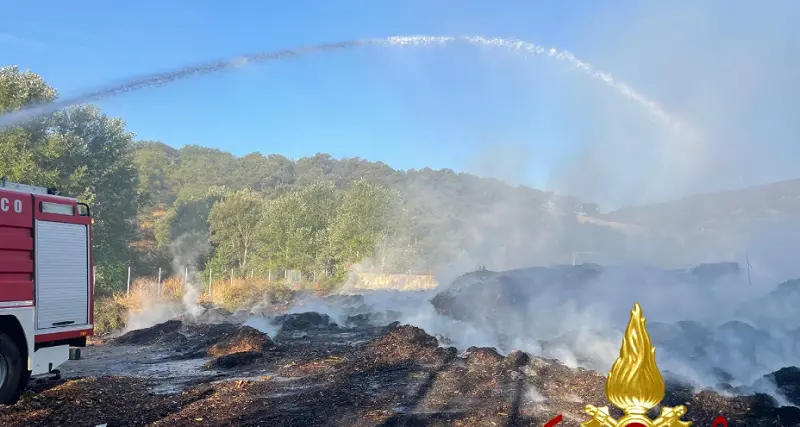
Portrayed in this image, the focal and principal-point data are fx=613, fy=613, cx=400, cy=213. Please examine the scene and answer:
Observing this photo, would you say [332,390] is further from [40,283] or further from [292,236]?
[292,236]

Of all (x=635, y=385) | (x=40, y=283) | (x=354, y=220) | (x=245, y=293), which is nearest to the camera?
(x=635, y=385)

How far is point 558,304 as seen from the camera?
16.2 metres

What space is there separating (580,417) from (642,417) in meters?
6.45

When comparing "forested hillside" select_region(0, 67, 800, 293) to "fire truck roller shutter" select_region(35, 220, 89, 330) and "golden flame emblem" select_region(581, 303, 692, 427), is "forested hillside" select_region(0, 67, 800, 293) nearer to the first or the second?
"fire truck roller shutter" select_region(35, 220, 89, 330)

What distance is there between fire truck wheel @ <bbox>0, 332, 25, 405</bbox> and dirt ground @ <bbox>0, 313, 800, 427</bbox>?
19 cm

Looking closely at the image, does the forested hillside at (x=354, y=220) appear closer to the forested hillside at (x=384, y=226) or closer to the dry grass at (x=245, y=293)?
the forested hillside at (x=384, y=226)

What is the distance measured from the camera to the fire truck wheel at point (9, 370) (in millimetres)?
8633

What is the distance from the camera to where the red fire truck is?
348 inches

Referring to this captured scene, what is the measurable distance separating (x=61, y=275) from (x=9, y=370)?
1.80 meters

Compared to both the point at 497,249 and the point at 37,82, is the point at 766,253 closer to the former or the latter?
the point at 497,249

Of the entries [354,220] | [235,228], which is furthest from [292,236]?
[235,228]

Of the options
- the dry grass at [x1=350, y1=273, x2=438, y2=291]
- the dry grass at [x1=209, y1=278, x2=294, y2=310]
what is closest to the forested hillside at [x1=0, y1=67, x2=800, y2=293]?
the dry grass at [x1=350, y1=273, x2=438, y2=291]

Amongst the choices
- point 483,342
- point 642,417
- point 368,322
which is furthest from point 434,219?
point 642,417

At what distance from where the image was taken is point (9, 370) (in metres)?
8.73
